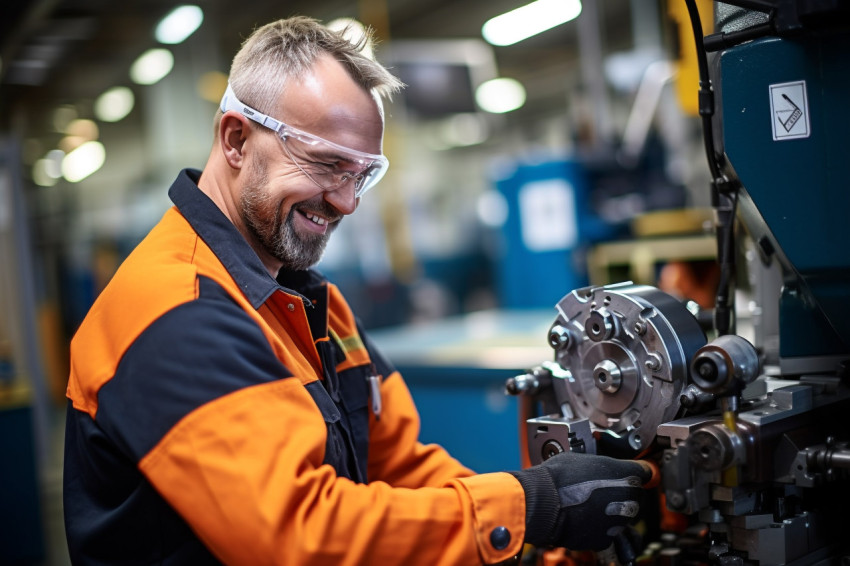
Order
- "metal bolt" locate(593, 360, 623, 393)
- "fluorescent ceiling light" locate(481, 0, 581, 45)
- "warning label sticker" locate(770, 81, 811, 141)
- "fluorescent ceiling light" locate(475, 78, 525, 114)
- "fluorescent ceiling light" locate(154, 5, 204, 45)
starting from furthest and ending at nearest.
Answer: "fluorescent ceiling light" locate(475, 78, 525, 114), "fluorescent ceiling light" locate(154, 5, 204, 45), "fluorescent ceiling light" locate(481, 0, 581, 45), "metal bolt" locate(593, 360, 623, 393), "warning label sticker" locate(770, 81, 811, 141)

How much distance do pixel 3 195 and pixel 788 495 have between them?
4773 millimetres

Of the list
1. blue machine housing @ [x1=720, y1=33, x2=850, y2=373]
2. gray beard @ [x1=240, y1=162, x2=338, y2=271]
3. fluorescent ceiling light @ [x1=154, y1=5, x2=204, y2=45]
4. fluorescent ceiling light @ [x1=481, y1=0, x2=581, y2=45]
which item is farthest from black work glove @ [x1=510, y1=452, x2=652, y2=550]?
fluorescent ceiling light @ [x1=154, y1=5, x2=204, y2=45]

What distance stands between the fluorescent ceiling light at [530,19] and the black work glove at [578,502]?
5538 mm

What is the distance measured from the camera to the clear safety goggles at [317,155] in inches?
48.7

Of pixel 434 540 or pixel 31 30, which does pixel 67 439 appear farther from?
pixel 31 30

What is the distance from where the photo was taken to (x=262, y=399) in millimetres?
990

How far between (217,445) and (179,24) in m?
6.65

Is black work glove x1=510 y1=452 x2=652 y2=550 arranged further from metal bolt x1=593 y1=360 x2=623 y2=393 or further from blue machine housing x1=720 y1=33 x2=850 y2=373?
blue machine housing x1=720 y1=33 x2=850 y2=373

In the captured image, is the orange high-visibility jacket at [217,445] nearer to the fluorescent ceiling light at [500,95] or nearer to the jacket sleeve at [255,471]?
the jacket sleeve at [255,471]

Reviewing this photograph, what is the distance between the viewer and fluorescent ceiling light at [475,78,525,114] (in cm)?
1088

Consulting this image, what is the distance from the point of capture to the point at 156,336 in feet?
3.35

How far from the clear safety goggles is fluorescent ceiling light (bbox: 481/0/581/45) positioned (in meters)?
5.23

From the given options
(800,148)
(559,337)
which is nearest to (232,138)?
(559,337)

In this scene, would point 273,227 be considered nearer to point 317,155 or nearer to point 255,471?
point 317,155
